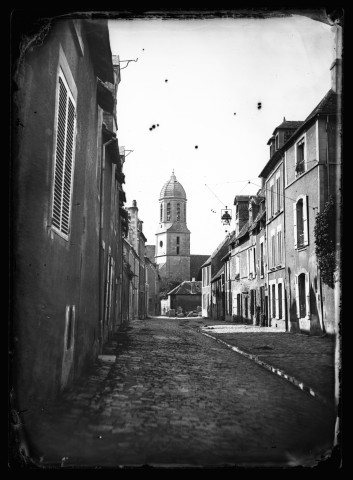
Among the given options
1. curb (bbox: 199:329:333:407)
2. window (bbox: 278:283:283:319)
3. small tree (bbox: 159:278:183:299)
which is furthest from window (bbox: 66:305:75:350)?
small tree (bbox: 159:278:183:299)

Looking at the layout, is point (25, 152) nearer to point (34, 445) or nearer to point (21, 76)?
point (21, 76)

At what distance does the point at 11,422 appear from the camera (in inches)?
117

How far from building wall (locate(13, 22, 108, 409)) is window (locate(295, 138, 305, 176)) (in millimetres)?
6592

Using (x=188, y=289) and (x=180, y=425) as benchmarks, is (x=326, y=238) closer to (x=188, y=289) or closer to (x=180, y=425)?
(x=180, y=425)

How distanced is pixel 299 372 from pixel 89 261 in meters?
3.70

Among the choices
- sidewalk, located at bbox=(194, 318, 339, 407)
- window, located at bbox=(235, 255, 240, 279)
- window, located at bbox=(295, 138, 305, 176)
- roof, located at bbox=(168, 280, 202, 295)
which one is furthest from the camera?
roof, located at bbox=(168, 280, 202, 295)

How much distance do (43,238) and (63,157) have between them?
107 cm

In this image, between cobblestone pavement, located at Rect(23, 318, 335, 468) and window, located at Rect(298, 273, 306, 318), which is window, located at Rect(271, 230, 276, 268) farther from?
cobblestone pavement, located at Rect(23, 318, 335, 468)

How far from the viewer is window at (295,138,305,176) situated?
11.0 meters

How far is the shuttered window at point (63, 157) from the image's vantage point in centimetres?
436

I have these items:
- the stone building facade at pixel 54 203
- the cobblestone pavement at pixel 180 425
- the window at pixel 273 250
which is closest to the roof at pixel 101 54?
the stone building facade at pixel 54 203

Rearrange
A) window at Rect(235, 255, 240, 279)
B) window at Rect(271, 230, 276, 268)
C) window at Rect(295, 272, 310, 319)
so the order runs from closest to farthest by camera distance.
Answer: window at Rect(295, 272, 310, 319)
window at Rect(271, 230, 276, 268)
window at Rect(235, 255, 240, 279)

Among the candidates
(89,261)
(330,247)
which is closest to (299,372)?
(330,247)

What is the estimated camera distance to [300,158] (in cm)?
1190
